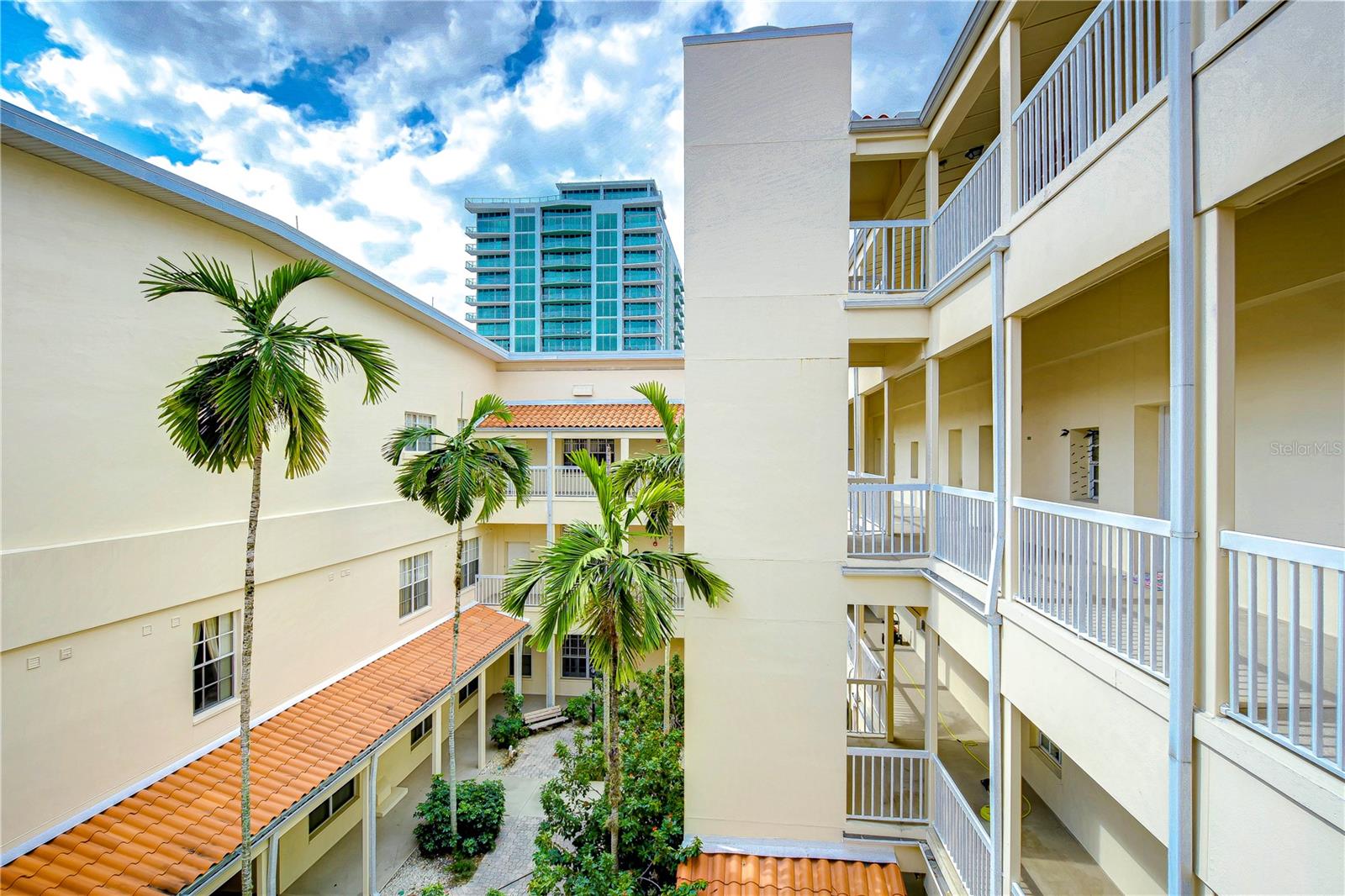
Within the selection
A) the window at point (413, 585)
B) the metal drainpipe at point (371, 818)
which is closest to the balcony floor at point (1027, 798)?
the metal drainpipe at point (371, 818)

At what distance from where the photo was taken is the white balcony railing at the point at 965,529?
501 cm

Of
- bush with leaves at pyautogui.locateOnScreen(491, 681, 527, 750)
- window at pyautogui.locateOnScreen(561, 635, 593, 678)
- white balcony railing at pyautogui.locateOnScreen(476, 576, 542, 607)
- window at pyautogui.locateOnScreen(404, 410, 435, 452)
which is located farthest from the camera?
window at pyautogui.locateOnScreen(561, 635, 593, 678)

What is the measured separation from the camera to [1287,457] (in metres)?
3.93

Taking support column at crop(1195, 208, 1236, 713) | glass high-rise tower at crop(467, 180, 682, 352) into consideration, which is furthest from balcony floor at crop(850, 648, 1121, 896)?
glass high-rise tower at crop(467, 180, 682, 352)

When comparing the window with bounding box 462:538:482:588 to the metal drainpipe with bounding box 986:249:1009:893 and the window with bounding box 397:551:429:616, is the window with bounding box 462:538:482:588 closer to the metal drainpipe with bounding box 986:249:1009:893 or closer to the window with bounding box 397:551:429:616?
the window with bounding box 397:551:429:616

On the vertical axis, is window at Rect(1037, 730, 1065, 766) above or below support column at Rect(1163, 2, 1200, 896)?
A: below

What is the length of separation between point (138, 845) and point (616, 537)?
19.3 feet

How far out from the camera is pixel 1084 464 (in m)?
6.70

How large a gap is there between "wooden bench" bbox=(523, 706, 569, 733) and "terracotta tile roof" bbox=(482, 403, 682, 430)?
790cm

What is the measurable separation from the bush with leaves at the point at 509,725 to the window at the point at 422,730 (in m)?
1.58

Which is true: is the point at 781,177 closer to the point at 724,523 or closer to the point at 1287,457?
the point at 724,523

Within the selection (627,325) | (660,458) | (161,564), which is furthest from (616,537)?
(627,325)

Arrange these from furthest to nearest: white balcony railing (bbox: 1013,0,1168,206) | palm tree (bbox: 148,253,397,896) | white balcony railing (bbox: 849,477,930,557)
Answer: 1. white balcony railing (bbox: 849,477,930,557)
2. palm tree (bbox: 148,253,397,896)
3. white balcony railing (bbox: 1013,0,1168,206)

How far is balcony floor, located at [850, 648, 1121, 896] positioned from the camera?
564cm
